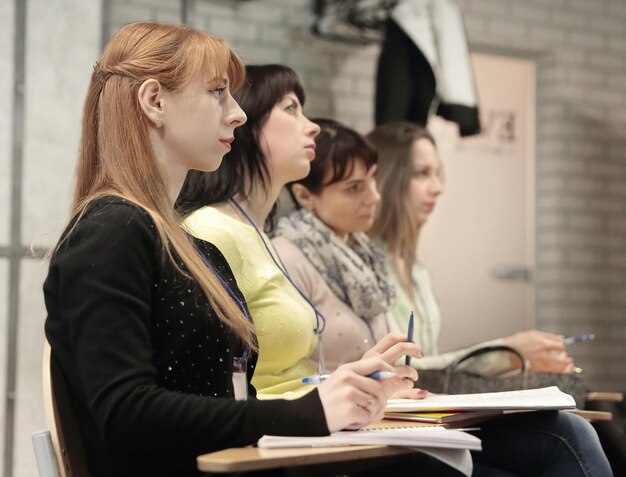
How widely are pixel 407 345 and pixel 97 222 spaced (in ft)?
1.88

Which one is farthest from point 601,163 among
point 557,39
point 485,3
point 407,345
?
point 407,345

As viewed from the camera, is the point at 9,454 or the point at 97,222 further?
the point at 9,454

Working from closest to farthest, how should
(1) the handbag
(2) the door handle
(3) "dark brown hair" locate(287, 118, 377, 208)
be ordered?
1. (1) the handbag
2. (3) "dark brown hair" locate(287, 118, 377, 208)
3. (2) the door handle

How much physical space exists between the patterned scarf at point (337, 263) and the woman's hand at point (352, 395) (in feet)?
4.53

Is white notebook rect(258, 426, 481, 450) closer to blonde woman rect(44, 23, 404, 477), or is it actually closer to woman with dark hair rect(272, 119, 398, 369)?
blonde woman rect(44, 23, 404, 477)

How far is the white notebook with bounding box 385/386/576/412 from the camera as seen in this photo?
153 cm

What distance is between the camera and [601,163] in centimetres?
574

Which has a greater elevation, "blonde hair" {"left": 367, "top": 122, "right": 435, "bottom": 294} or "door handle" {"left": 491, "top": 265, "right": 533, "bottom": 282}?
"blonde hair" {"left": 367, "top": 122, "right": 435, "bottom": 294}

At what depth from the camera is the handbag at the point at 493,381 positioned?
2639mm

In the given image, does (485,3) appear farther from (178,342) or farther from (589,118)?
(178,342)

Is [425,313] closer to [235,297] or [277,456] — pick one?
[235,297]

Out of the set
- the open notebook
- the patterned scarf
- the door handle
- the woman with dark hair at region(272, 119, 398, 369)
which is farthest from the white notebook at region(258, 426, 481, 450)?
the door handle

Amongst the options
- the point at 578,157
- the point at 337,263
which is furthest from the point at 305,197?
the point at 578,157

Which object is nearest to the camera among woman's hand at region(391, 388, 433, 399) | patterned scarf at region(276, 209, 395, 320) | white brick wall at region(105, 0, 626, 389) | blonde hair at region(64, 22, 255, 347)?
blonde hair at region(64, 22, 255, 347)
